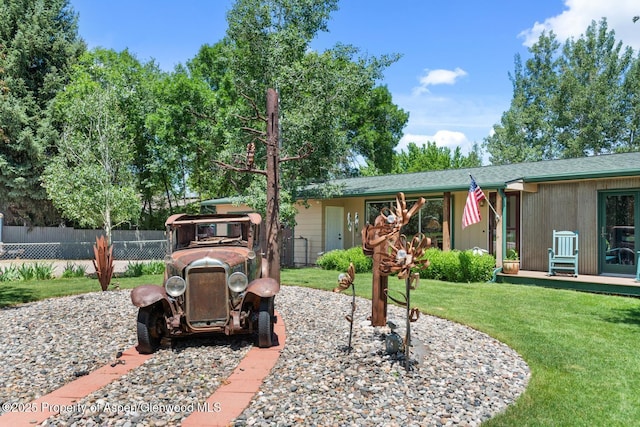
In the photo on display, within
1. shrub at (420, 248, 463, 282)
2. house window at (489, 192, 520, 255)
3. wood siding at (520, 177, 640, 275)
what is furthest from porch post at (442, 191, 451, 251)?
wood siding at (520, 177, 640, 275)

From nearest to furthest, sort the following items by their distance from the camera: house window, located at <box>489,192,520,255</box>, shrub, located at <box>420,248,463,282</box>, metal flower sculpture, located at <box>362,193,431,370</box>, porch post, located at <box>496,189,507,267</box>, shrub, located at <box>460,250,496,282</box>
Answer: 1. metal flower sculpture, located at <box>362,193,431,370</box>
2. shrub, located at <box>460,250,496,282</box>
3. shrub, located at <box>420,248,463,282</box>
4. porch post, located at <box>496,189,507,267</box>
5. house window, located at <box>489,192,520,255</box>

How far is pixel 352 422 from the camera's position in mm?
3186

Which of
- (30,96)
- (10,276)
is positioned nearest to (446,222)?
(10,276)

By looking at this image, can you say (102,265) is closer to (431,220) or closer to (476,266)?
(476,266)

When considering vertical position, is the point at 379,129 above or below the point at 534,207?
above

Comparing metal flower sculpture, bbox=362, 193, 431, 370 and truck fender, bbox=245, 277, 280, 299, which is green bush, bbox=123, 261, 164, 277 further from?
metal flower sculpture, bbox=362, 193, 431, 370

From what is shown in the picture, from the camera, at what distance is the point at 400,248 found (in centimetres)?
437

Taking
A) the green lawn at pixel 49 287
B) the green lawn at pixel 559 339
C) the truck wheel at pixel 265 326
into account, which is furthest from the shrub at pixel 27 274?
the truck wheel at pixel 265 326

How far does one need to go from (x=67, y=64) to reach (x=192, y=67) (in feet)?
22.6

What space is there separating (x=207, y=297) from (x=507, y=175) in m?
9.91

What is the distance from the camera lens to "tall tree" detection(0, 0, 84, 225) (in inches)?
894

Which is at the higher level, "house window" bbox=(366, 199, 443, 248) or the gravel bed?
"house window" bbox=(366, 199, 443, 248)

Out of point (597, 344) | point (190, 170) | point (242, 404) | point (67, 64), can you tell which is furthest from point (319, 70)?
point (67, 64)

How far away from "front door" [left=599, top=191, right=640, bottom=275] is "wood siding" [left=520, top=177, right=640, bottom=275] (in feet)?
0.53
